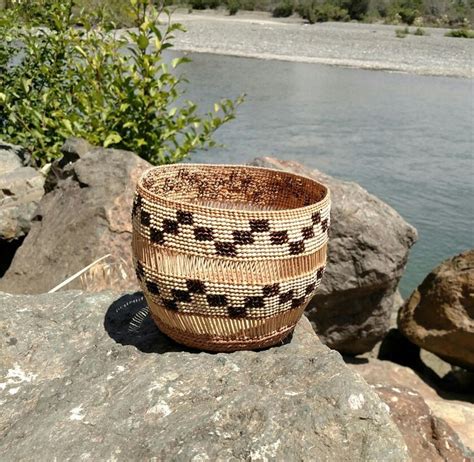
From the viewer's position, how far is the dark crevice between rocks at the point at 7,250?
4770 mm

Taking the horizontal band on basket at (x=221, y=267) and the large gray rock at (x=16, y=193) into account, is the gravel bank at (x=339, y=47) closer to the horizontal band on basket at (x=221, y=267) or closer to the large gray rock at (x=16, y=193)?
the large gray rock at (x=16, y=193)


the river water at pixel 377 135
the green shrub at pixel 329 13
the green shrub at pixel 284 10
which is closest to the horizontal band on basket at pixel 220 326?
the river water at pixel 377 135

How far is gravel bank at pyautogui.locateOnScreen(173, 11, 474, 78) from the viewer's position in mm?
Result: 25750

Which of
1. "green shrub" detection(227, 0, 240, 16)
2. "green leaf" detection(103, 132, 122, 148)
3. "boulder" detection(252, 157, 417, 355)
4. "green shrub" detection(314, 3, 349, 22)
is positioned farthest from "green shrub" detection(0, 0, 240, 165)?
"green shrub" detection(227, 0, 240, 16)

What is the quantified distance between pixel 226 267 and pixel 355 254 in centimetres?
279

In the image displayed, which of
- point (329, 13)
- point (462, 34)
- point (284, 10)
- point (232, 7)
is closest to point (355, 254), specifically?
point (462, 34)

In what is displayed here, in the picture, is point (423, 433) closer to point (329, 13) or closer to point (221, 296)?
point (221, 296)

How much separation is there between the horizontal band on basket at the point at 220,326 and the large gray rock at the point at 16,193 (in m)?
2.67

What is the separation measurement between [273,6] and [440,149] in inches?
1617

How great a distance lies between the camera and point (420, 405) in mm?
3268

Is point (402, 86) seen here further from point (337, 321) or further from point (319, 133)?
point (337, 321)

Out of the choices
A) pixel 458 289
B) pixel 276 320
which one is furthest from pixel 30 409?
pixel 458 289

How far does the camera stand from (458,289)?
205 inches

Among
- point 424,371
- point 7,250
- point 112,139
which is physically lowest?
point 424,371
